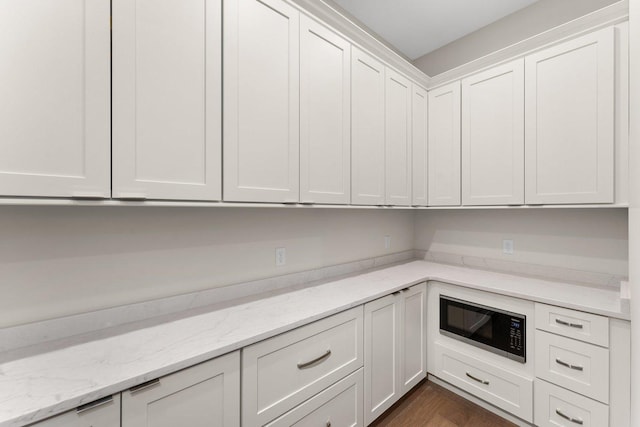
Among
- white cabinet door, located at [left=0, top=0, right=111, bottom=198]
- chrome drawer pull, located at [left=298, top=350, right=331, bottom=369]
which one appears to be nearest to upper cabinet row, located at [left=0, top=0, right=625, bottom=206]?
white cabinet door, located at [left=0, top=0, right=111, bottom=198]

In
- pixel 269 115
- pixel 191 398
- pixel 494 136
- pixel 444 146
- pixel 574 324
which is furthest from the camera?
pixel 444 146

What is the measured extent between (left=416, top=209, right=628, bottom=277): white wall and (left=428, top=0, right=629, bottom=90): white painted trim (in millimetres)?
1103

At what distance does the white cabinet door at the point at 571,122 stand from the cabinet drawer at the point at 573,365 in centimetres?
84

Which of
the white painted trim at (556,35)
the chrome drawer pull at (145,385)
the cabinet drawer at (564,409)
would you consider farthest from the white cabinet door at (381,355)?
the white painted trim at (556,35)

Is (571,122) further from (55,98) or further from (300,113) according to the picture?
(55,98)

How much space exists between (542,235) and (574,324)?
0.78 meters

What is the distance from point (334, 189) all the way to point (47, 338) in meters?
1.49

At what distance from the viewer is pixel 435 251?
9.46ft

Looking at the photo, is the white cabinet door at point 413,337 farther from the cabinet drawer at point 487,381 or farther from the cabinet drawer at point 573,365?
the cabinet drawer at point 573,365

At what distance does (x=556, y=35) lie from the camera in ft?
6.37

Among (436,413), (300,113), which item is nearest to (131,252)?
(300,113)

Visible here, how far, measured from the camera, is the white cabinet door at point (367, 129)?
1986 mm

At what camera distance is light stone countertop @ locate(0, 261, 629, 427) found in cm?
94

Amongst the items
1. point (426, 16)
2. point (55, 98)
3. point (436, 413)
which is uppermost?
point (426, 16)
